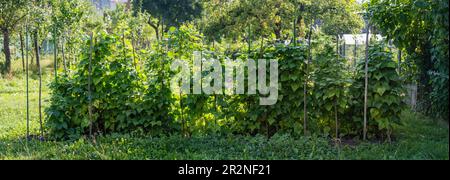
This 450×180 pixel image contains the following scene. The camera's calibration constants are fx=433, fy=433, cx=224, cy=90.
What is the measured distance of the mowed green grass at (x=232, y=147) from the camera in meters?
4.59

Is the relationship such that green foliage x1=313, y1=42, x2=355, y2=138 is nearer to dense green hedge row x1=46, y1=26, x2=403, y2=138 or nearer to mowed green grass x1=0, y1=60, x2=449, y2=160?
dense green hedge row x1=46, y1=26, x2=403, y2=138

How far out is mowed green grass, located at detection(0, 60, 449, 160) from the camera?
15.0 feet

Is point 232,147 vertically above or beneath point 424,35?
beneath

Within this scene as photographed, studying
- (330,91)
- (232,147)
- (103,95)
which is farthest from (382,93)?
(103,95)

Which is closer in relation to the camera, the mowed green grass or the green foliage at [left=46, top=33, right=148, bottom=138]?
Answer: the mowed green grass

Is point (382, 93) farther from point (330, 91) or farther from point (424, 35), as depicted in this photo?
point (424, 35)

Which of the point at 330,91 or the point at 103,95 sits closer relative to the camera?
the point at 330,91

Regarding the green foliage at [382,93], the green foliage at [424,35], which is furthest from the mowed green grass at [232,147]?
the green foliage at [424,35]

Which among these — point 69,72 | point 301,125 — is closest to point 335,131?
point 301,125

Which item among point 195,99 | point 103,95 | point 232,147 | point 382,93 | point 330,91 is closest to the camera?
point 232,147

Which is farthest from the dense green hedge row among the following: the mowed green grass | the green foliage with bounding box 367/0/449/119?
the green foliage with bounding box 367/0/449/119

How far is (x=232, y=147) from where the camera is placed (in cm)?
494

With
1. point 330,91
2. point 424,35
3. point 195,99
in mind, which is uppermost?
point 424,35

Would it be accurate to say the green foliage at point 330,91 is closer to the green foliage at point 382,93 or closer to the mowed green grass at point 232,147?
the green foliage at point 382,93
